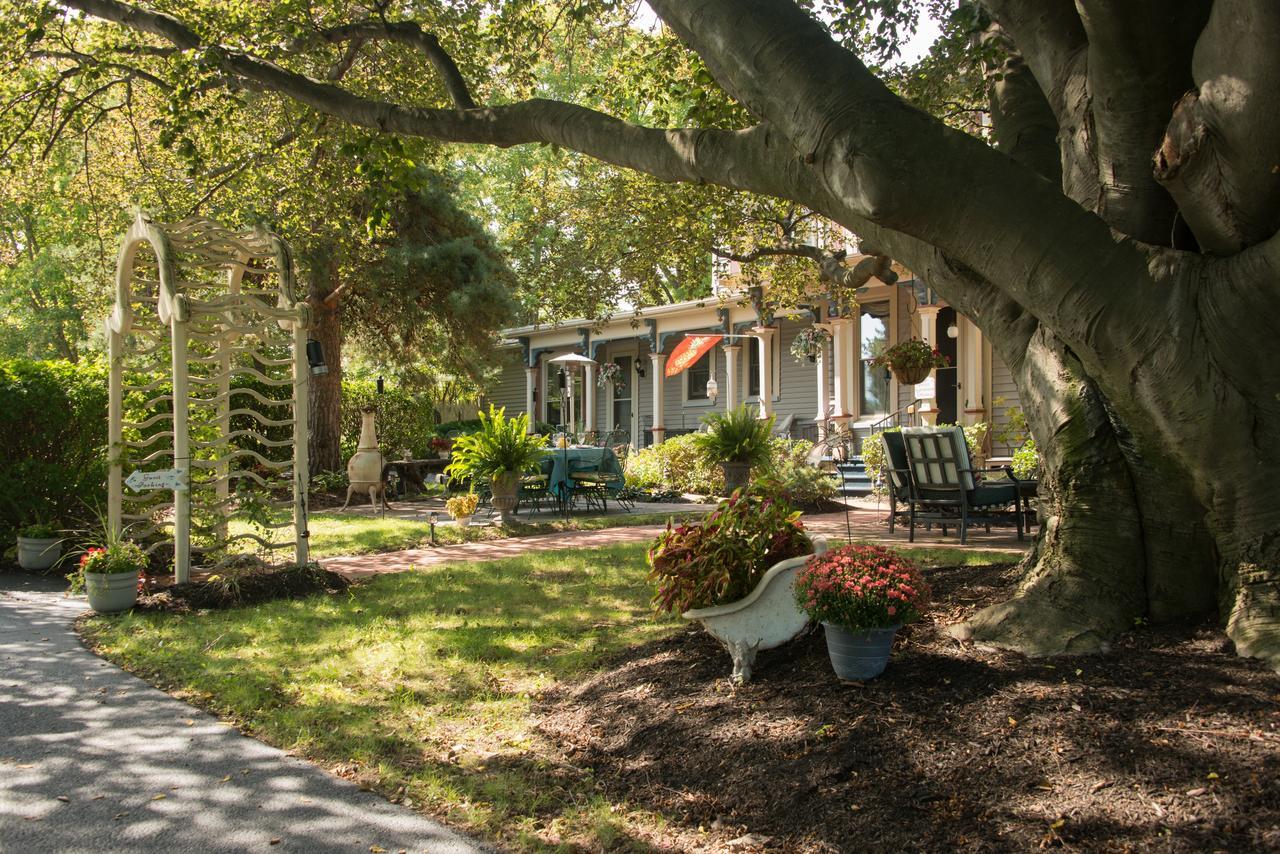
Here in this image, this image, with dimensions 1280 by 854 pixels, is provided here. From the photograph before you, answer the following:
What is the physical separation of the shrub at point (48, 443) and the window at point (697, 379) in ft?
56.8

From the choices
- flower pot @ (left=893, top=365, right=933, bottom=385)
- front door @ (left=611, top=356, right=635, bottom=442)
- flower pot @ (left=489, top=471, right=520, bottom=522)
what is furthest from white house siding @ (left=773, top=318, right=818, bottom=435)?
flower pot @ (left=489, top=471, right=520, bottom=522)

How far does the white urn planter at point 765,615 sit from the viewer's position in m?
4.36

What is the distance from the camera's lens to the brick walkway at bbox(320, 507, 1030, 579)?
942 centimetres

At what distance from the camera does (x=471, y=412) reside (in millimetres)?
33312

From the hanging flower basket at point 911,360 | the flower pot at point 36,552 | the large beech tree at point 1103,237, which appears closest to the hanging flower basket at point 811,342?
the hanging flower basket at point 911,360

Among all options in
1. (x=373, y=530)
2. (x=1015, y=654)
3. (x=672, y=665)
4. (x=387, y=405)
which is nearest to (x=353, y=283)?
(x=387, y=405)

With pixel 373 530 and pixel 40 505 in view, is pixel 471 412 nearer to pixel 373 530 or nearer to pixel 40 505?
pixel 373 530

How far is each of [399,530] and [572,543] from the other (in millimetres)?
2619

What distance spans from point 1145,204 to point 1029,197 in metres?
1.01

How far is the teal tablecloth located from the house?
2753 millimetres

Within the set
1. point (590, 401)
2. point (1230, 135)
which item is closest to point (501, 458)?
point (1230, 135)

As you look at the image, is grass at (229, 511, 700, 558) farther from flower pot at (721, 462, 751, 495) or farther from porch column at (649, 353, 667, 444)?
porch column at (649, 353, 667, 444)

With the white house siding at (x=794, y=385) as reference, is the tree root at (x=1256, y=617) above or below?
below

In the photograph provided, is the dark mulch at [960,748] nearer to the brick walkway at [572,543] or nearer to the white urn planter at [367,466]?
the brick walkway at [572,543]
